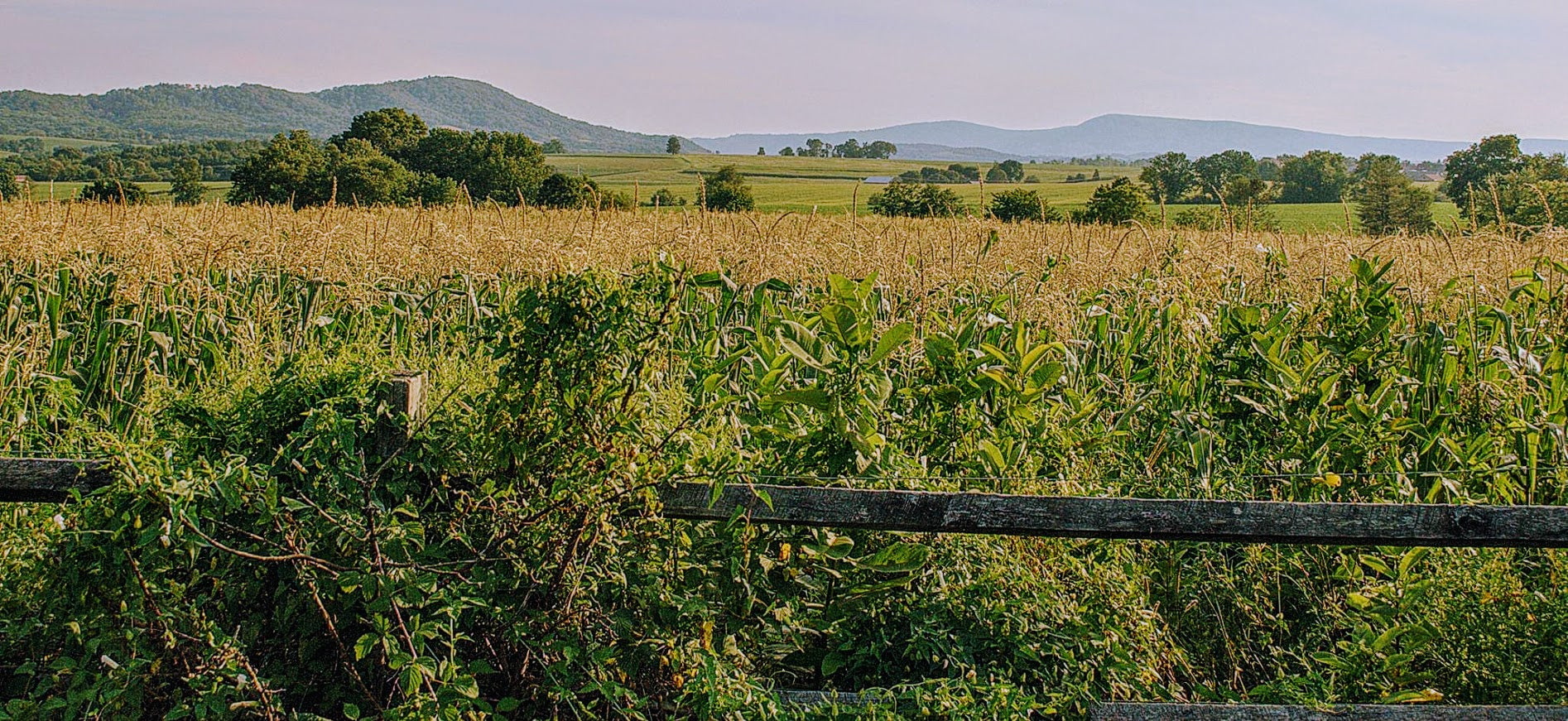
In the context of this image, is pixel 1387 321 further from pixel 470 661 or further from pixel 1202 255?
pixel 470 661

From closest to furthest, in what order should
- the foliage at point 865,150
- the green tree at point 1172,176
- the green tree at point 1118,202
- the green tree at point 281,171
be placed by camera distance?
the green tree at point 1118,202 < the green tree at point 281,171 < the green tree at point 1172,176 < the foliage at point 865,150

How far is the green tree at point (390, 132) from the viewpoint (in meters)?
40.2

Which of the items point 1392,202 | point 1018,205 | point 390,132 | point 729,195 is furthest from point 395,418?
point 390,132

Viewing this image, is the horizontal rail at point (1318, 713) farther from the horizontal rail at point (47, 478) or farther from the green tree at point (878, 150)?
the green tree at point (878, 150)

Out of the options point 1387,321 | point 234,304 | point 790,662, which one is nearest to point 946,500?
point 790,662

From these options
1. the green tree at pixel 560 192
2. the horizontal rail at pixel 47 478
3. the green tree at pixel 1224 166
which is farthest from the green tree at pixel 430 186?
the horizontal rail at pixel 47 478

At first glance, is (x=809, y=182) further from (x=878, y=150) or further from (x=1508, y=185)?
(x=878, y=150)

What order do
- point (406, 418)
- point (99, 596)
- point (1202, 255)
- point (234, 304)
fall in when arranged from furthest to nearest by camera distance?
point (1202, 255) → point (234, 304) → point (406, 418) → point (99, 596)

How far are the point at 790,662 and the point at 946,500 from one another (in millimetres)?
797

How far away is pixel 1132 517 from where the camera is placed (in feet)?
9.41

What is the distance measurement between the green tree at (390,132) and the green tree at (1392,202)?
31955mm

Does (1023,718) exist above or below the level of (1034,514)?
below

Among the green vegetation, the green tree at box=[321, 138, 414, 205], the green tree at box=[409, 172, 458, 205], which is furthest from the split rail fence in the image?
the green tree at box=[409, 172, 458, 205]

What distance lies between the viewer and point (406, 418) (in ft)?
9.30
